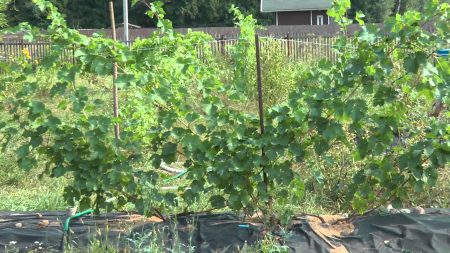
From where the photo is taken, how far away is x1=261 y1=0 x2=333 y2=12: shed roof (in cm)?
4703

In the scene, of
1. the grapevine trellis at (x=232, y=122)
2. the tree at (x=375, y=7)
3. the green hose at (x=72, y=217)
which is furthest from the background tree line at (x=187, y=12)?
the grapevine trellis at (x=232, y=122)

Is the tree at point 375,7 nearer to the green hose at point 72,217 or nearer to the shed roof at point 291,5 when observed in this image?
the shed roof at point 291,5

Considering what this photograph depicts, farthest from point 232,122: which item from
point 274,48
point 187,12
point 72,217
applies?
point 187,12

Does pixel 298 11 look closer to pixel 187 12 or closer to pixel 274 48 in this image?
pixel 187 12

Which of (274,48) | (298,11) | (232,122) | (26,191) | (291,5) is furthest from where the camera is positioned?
(298,11)

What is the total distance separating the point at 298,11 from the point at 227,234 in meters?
46.3

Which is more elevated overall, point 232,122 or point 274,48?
point 274,48

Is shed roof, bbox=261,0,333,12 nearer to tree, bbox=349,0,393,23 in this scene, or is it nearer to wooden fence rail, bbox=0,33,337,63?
tree, bbox=349,0,393,23

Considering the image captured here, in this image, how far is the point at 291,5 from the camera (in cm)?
4850

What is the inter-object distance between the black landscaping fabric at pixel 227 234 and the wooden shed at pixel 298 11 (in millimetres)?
44005

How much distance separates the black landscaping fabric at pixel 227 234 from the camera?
4.11 meters

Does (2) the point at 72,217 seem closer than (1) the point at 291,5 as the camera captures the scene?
Yes

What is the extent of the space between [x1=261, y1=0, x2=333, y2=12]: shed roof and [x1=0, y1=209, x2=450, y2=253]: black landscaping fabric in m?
43.7

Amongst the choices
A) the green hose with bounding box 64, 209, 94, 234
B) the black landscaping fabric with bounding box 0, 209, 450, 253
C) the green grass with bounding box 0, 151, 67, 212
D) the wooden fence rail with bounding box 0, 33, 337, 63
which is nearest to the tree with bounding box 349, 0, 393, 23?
the wooden fence rail with bounding box 0, 33, 337, 63
